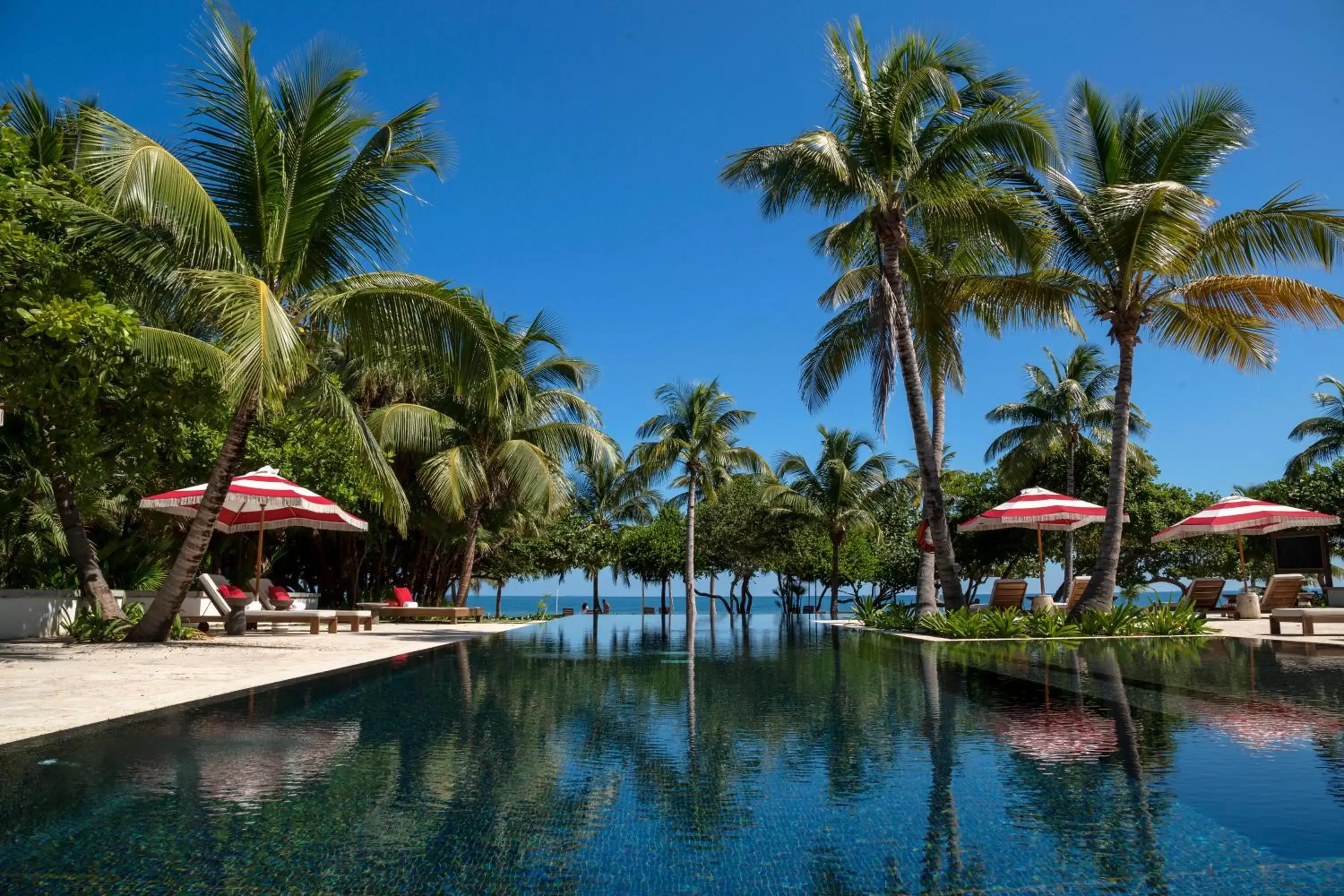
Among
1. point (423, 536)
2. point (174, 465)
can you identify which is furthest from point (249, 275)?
point (423, 536)

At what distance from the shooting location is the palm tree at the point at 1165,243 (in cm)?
1366

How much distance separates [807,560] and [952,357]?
90.5 ft

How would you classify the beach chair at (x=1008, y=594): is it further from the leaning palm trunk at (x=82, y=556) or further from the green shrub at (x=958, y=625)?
the leaning palm trunk at (x=82, y=556)

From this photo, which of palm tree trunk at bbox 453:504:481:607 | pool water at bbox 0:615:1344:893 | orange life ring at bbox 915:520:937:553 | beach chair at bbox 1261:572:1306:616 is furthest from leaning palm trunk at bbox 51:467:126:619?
beach chair at bbox 1261:572:1306:616

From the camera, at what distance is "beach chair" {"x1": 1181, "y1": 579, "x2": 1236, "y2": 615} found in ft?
65.2

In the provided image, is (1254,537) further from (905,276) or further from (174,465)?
(174,465)

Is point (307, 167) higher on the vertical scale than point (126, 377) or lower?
higher

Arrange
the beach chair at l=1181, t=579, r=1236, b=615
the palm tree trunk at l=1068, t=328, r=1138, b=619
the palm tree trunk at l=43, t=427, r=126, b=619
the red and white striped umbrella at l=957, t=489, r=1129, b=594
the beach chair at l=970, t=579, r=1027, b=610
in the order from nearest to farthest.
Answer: the palm tree trunk at l=43, t=427, r=126, b=619 < the palm tree trunk at l=1068, t=328, r=1138, b=619 < the beach chair at l=970, t=579, r=1027, b=610 < the red and white striped umbrella at l=957, t=489, r=1129, b=594 < the beach chair at l=1181, t=579, r=1236, b=615

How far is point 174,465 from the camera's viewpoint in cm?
1595

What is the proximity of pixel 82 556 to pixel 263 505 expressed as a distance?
2582mm

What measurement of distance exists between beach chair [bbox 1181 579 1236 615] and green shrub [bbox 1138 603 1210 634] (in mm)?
5062

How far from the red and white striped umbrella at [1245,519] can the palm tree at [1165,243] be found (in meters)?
4.51

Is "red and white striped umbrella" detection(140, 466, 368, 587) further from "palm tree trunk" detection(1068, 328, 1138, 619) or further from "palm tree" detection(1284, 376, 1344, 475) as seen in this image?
"palm tree" detection(1284, 376, 1344, 475)

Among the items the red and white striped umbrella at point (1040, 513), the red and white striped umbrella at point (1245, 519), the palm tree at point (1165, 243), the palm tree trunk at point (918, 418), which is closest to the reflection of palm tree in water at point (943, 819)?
the palm tree trunk at point (918, 418)
